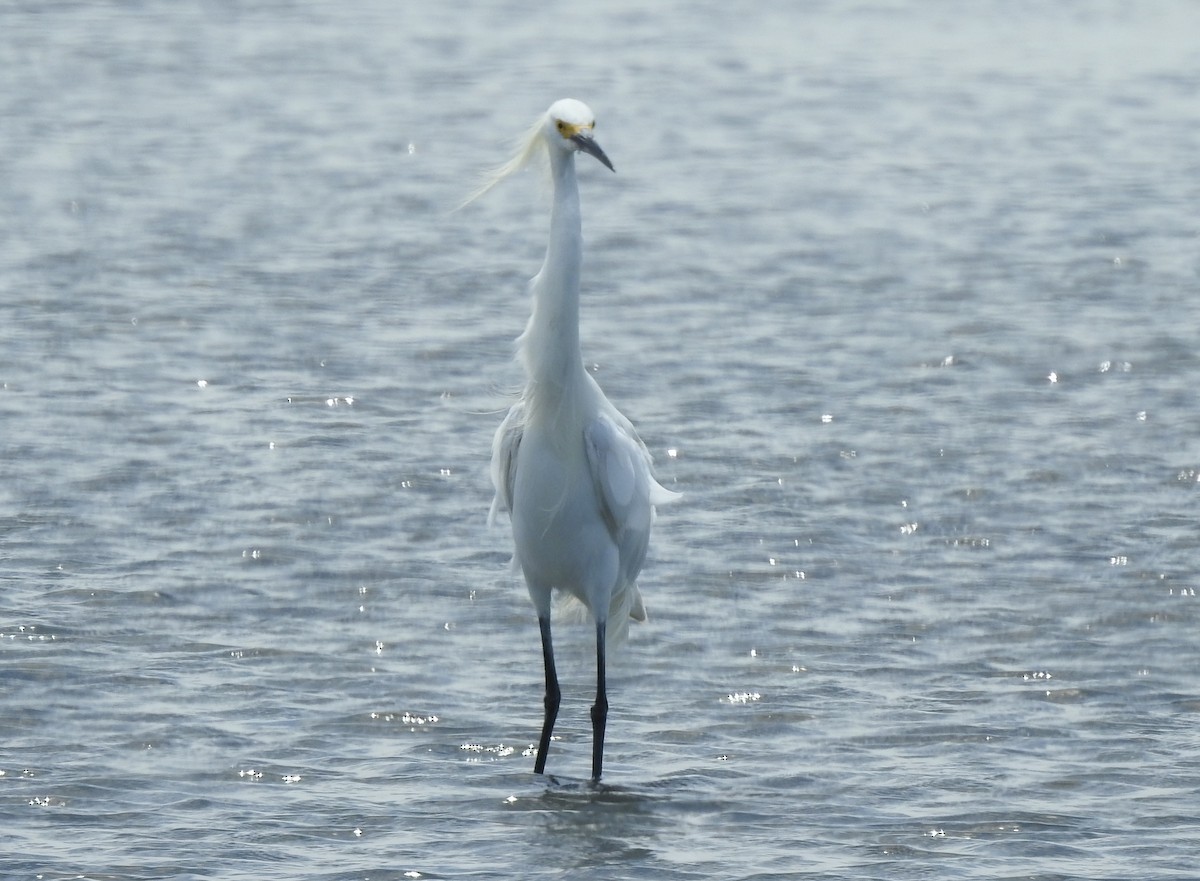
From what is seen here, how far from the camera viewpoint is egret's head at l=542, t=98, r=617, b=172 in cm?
629

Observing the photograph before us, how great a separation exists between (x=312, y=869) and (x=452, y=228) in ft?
28.1

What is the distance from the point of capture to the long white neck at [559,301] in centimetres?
634

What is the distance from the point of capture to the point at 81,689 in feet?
23.6

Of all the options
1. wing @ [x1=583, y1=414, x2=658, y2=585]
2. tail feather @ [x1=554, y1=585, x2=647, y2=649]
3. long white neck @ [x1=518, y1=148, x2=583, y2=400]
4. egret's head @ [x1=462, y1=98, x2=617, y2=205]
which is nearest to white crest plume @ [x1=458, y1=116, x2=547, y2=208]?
egret's head @ [x1=462, y1=98, x2=617, y2=205]

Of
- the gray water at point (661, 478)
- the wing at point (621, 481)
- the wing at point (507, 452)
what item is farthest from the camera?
the wing at point (507, 452)

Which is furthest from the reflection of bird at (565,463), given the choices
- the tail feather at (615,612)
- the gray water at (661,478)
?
the gray water at (661,478)

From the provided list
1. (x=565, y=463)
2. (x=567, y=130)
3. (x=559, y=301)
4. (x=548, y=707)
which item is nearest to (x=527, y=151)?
(x=567, y=130)

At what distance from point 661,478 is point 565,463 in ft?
9.36

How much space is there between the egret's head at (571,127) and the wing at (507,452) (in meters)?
0.90

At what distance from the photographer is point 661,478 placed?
31.2 ft

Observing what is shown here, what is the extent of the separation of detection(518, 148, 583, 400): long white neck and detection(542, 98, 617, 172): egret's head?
0.12ft

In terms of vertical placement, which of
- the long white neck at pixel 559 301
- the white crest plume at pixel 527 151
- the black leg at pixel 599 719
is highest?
the white crest plume at pixel 527 151

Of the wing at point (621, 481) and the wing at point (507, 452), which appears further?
the wing at point (507, 452)

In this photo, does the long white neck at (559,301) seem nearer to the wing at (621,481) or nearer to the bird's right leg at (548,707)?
the wing at (621,481)
